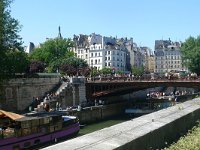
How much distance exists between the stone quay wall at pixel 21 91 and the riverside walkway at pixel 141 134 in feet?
99.6

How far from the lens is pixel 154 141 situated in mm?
6820

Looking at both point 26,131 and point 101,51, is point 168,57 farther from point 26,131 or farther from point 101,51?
point 26,131

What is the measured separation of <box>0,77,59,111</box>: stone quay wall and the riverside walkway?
30.4 meters

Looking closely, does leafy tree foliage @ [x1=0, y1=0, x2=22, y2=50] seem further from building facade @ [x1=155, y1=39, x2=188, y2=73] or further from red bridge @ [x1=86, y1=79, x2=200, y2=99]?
building facade @ [x1=155, y1=39, x2=188, y2=73]

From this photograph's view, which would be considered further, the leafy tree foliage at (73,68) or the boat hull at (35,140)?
the leafy tree foliage at (73,68)

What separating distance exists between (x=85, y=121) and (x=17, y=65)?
13.4m

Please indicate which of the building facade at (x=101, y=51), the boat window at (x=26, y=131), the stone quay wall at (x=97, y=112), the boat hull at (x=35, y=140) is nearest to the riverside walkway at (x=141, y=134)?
the boat hull at (x=35, y=140)

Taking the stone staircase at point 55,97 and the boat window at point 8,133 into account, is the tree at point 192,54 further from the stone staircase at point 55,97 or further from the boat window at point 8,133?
the boat window at point 8,133

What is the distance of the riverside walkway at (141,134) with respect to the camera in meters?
5.39

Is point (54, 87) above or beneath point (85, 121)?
above

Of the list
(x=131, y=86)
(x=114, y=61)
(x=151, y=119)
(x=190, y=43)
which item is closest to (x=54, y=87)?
(x=131, y=86)

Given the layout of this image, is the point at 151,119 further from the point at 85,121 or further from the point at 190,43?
the point at 190,43

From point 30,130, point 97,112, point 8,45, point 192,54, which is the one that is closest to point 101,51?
point 192,54

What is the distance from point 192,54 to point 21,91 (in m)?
49.1
